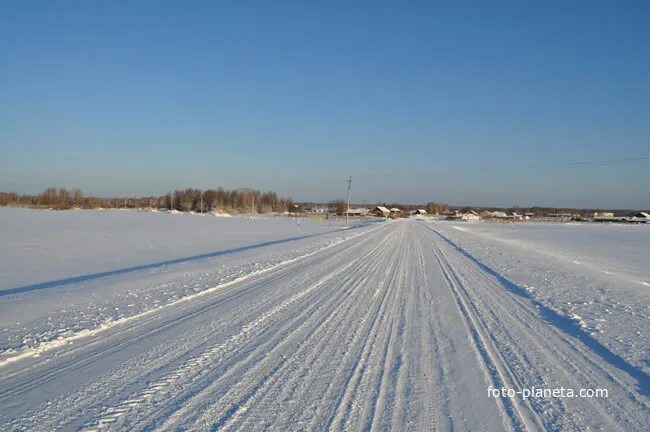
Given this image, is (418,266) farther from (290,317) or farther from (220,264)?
(290,317)

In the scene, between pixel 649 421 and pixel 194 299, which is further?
pixel 194 299

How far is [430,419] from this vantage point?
446cm

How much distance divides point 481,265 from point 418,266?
3234 millimetres

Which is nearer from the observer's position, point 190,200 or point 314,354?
point 314,354

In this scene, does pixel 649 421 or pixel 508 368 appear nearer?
pixel 649 421

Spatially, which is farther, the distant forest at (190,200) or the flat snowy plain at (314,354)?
the distant forest at (190,200)

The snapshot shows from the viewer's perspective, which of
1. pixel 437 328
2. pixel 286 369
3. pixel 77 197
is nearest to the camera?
pixel 286 369

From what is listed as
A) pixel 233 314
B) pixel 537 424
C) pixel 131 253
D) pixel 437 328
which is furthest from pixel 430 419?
pixel 131 253

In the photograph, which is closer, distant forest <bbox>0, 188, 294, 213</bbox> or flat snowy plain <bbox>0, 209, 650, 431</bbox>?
flat snowy plain <bbox>0, 209, 650, 431</bbox>

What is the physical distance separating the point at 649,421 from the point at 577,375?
1216 millimetres

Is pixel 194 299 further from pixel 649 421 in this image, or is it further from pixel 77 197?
pixel 77 197

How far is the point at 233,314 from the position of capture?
858 centimetres

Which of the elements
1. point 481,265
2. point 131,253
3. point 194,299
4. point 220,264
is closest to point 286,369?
point 194,299

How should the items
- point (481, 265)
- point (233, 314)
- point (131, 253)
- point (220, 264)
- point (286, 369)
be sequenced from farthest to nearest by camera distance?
point (131, 253)
point (481, 265)
point (220, 264)
point (233, 314)
point (286, 369)
